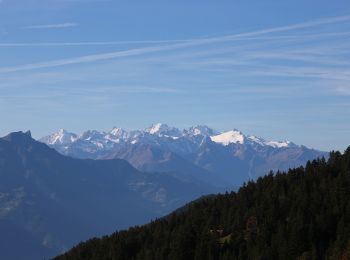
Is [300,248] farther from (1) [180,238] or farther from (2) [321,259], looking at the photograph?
(1) [180,238]

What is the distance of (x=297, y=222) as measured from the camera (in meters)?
161

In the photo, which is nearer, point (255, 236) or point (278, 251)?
point (278, 251)

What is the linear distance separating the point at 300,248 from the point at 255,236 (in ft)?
67.7

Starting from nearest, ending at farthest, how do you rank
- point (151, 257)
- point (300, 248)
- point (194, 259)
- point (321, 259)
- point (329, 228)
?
point (321, 259) < point (300, 248) < point (329, 228) < point (194, 259) < point (151, 257)

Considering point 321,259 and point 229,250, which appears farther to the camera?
point 229,250

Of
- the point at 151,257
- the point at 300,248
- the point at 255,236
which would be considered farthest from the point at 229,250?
the point at 151,257

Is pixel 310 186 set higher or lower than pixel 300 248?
higher

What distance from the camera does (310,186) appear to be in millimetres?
193000

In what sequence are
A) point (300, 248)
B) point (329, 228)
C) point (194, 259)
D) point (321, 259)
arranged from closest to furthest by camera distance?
point (321, 259), point (300, 248), point (329, 228), point (194, 259)

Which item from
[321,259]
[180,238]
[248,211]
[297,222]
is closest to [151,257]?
[180,238]

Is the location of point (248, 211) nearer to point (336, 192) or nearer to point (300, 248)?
point (336, 192)

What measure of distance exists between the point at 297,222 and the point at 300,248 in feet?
39.4

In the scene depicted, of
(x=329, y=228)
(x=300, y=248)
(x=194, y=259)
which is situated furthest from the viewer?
(x=194, y=259)

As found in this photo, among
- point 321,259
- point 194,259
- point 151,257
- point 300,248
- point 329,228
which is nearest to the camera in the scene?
point 321,259
